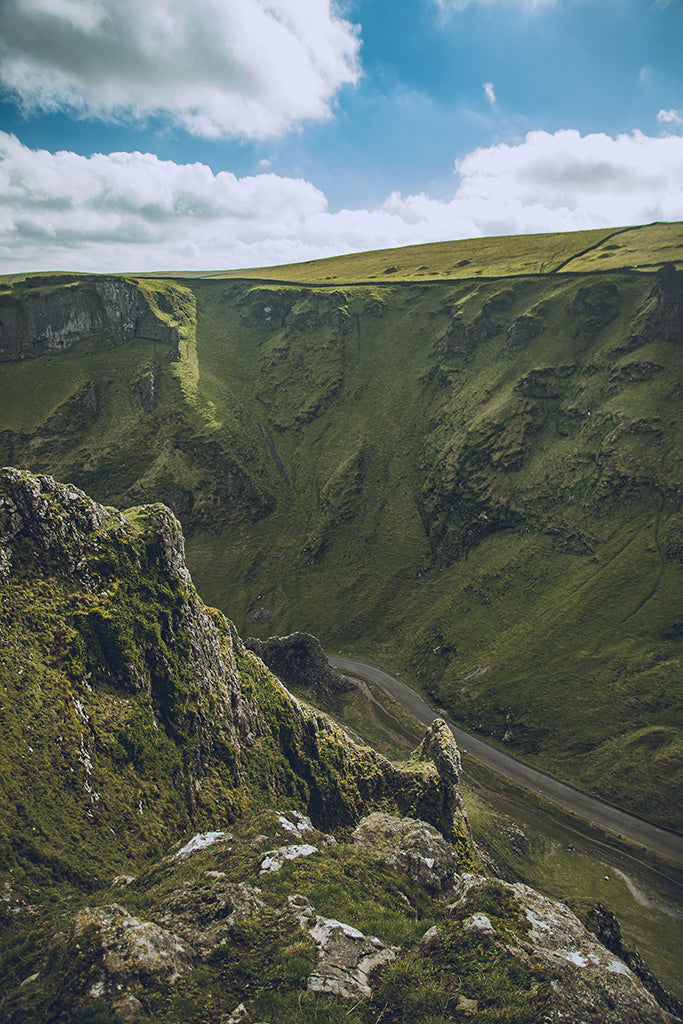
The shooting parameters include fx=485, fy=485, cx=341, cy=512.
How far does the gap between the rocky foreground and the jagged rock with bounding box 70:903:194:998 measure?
0.07 m

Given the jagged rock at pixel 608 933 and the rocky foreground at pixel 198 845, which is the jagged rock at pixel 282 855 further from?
the jagged rock at pixel 608 933

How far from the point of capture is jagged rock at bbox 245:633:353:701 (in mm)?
84812

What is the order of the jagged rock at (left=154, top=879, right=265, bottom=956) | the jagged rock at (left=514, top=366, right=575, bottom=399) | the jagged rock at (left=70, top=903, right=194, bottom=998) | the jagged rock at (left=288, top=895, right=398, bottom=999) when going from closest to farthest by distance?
the jagged rock at (left=70, top=903, right=194, bottom=998) → the jagged rock at (left=288, top=895, right=398, bottom=999) → the jagged rock at (left=154, top=879, right=265, bottom=956) → the jagged rock at (left=514, top=366, right=575, bottom=399)

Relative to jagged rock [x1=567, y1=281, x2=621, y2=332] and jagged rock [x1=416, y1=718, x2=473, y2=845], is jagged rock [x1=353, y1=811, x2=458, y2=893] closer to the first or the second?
jagged rock [x1=416, y1=718, x2=473, y2=845]

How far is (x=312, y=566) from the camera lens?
135m

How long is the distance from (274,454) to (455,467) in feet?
198

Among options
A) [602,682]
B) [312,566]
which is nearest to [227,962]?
[602,682]

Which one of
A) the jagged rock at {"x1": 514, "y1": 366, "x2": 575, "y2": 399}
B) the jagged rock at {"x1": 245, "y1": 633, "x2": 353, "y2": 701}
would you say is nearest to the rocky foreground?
the jagged rock at {"x1": 245, "y1": 633, "x2": 353, "y2": 701}

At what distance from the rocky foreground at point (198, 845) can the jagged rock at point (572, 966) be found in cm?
10

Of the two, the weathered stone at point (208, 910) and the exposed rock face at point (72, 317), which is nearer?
the weathered stone at point (208, 910)

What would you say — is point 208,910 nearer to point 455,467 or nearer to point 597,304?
point 455,467

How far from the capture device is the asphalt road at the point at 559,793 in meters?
68.4

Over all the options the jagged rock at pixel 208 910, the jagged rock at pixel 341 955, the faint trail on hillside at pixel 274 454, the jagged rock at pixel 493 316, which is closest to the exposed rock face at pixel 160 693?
the jagged rock at pixel 208 910

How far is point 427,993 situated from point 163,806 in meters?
19.3
